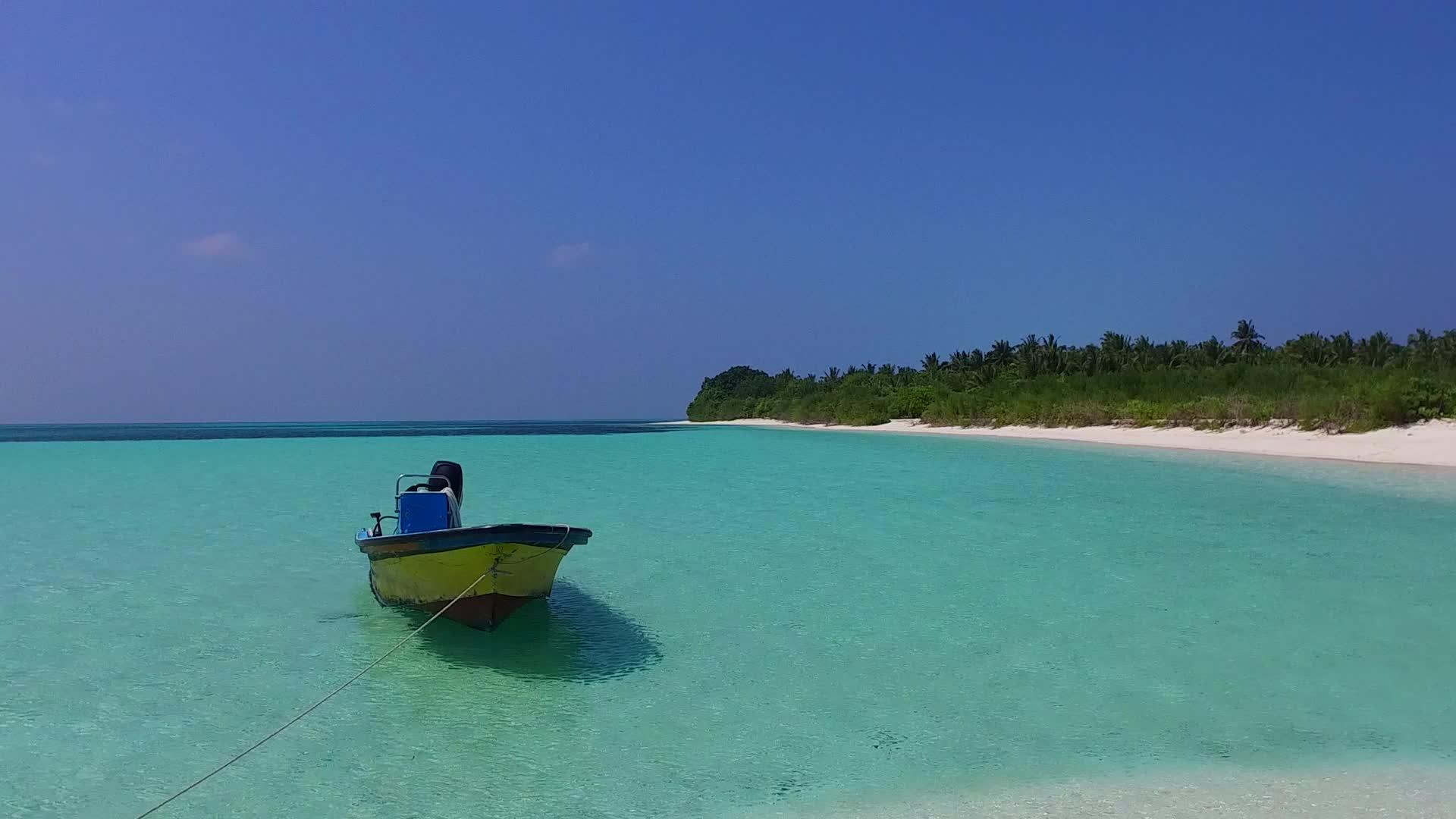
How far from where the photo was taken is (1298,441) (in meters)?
27.8

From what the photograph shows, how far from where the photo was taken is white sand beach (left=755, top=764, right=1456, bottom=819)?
161 inches

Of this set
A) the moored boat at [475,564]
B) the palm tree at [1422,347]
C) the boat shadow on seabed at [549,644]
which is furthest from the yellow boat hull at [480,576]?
the palm tree at [1422,347]

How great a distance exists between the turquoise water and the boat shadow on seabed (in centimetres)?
4

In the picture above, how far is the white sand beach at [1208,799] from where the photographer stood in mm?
4082

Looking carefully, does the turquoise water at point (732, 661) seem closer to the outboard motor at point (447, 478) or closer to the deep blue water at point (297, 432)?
the outboard motor at point (447, 478)

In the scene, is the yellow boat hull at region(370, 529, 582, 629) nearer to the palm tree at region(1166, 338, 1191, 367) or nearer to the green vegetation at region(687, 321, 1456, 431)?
the green vegetation at region(687, 321, 1456, 431)

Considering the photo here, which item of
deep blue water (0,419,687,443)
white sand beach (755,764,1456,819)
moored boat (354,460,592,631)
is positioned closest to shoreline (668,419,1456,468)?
white sand beach (755,764,1456,819)

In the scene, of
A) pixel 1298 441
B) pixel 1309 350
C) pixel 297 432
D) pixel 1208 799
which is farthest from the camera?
pixel 297 432

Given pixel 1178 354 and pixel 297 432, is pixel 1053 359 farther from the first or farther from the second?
pixel 297 432

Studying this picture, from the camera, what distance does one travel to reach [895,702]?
18.8 feet

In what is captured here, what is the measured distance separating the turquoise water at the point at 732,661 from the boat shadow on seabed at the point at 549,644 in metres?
0.04

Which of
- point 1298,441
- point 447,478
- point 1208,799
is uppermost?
point 447,478

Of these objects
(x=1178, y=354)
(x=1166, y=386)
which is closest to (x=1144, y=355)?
(x=1178, y=354)

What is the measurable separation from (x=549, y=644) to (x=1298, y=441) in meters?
28.6
